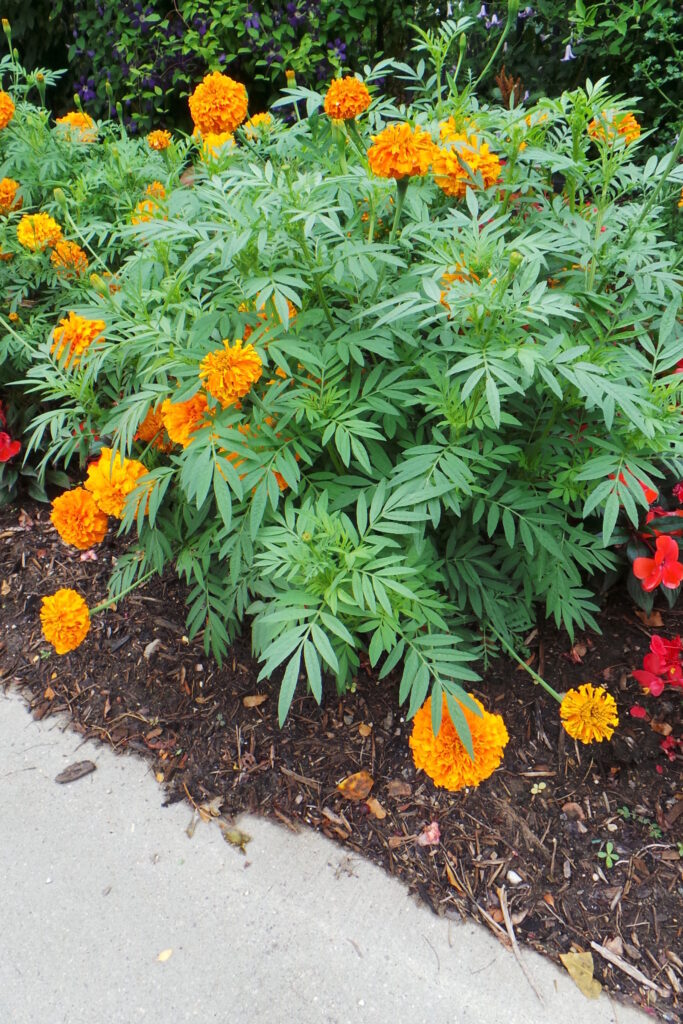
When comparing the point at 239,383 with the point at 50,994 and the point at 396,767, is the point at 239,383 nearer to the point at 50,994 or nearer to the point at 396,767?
the point at 396,767

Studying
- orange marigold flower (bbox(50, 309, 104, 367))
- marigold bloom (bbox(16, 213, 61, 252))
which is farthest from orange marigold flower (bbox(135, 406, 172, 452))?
marigold bloom (bbox(16, 213, 61, 252))

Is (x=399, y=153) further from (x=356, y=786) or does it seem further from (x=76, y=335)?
(x=356, y=786)

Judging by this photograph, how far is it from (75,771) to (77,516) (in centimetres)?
73

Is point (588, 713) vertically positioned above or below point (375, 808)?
above

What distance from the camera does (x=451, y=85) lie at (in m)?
1.90

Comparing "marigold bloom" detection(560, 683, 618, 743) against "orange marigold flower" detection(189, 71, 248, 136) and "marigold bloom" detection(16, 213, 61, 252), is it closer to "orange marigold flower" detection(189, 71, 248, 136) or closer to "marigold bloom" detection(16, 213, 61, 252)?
"orange marigold flower" detection(189, 71, 248, 136)

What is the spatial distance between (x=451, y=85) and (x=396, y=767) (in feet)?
5.95

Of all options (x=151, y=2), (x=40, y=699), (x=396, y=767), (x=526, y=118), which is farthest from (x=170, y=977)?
(x=151, y=2)

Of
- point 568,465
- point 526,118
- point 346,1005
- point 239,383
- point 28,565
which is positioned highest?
point 526,118

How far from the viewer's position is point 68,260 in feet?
7.73

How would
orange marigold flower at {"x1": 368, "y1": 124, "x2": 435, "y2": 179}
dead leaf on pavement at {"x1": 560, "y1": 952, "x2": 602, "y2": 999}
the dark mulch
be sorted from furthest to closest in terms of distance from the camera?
1. the dark mulch
2. dead leaf on pavement at {"x1": 560, "y1": 952, "x2": 602, "y2": 999}
3. orange marigold flower at {"x1": 368, "y1": 124, "x2": 435, "y2": 179}

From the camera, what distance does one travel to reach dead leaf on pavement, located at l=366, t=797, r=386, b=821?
1.90m

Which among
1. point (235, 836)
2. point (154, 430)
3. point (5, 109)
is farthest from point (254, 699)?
point (5, 109)

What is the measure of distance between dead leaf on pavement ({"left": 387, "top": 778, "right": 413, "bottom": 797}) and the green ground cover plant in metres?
0.39
